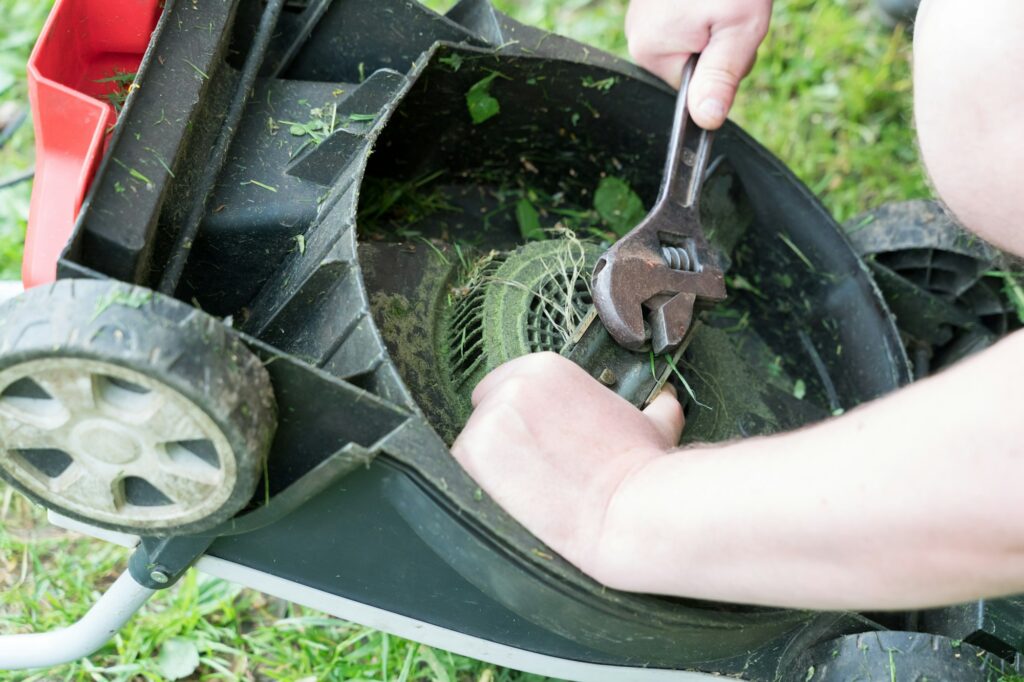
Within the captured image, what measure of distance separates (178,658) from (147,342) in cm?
66

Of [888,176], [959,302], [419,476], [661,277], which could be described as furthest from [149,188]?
[888,176]

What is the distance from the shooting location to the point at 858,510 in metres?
0.77

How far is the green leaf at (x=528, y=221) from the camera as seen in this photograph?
54.6 inches

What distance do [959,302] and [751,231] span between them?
11.8 inches

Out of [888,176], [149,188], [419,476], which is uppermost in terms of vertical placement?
[888,176]

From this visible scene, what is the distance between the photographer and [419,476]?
864 millimetres

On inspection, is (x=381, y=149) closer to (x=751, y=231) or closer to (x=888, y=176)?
(x=751, y=231)

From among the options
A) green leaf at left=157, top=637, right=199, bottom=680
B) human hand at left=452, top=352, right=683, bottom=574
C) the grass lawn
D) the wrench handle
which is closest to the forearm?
human hand at left=452, top=352, right=683, bottom=574

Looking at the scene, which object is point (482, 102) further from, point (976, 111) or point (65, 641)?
point (65, 641)

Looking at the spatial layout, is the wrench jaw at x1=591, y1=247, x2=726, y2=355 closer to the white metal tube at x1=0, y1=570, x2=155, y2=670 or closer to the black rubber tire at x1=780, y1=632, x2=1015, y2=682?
the black rubber tire at x1=780, y1=632, x2=1015, y2=682

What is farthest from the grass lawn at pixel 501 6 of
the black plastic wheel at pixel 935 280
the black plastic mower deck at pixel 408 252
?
the black plastic wheel at pixel 935 280

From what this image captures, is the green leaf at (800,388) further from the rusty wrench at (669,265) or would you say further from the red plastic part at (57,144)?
the red plastic part at (57,144)

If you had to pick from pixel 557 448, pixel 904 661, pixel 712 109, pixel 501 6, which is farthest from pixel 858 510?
pixel 501 6

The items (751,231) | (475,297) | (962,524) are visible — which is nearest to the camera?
(962,524)
